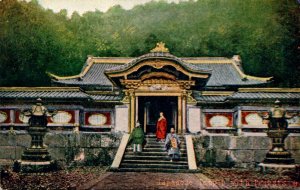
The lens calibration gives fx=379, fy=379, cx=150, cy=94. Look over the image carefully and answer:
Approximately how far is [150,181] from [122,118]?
7.20m

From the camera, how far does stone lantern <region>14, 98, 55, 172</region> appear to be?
14203 millimetres

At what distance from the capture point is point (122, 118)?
59.7ft

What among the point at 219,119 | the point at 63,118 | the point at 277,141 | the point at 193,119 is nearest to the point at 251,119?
the point at 219,119

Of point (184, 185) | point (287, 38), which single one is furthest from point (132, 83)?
point (287, 38)

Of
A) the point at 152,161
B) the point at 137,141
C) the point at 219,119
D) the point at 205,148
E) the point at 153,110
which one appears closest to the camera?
the point at 152,161

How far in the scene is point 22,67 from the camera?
28625 mm

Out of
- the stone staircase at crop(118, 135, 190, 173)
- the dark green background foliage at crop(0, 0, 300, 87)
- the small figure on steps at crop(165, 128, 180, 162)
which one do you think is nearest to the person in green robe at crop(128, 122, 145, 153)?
the stone staircase at crop(118, 135, 190, 173)

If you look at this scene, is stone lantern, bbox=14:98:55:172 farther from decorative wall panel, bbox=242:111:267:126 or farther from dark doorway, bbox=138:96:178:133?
decorative wall panel, bbox=242:111:267:126

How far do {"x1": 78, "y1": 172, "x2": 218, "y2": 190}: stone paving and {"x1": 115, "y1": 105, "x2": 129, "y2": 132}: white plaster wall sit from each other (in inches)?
191

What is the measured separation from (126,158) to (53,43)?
1977 centimetres

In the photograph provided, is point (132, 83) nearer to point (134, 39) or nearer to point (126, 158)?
point (126, 158)

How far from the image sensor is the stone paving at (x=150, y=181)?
10.3 meters

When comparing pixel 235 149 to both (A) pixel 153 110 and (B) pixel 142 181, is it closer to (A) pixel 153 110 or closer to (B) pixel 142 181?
(A) pixel 153 110

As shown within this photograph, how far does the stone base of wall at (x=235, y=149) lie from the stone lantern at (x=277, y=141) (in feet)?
3.80
